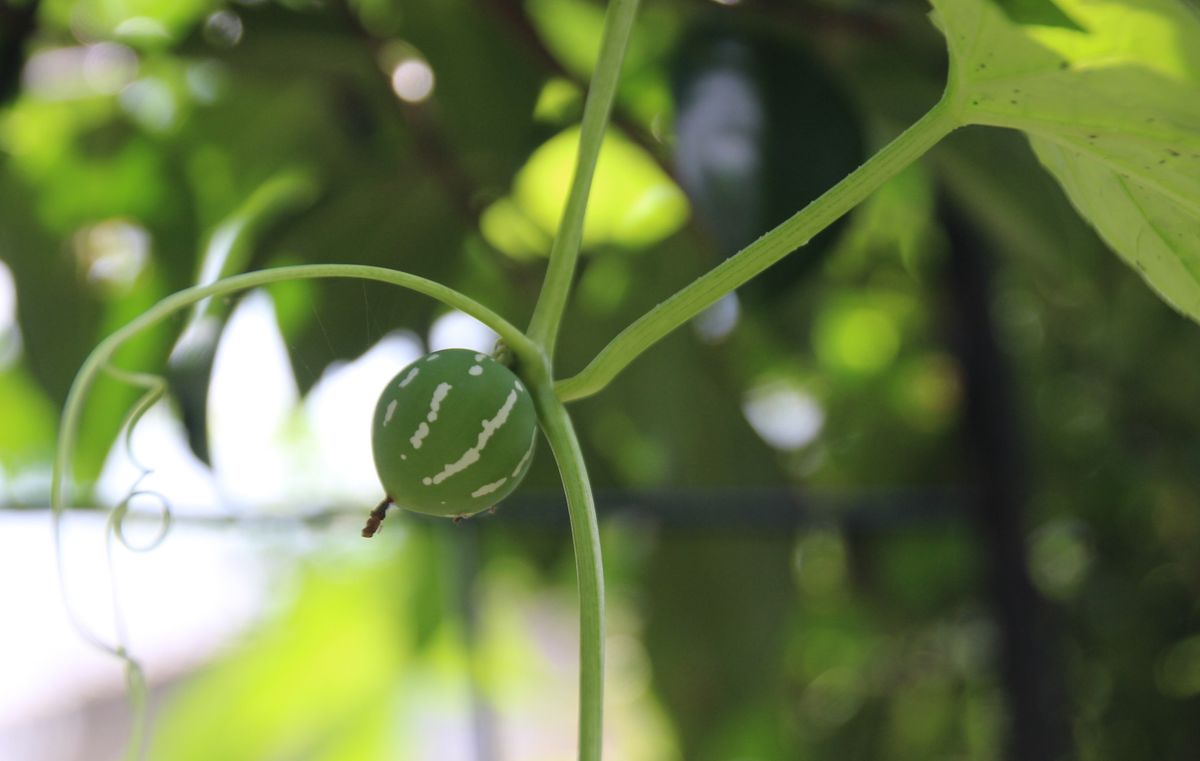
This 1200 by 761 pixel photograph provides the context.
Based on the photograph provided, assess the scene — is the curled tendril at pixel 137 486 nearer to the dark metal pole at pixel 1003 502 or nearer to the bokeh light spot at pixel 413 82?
the bokeh light spot at pixel 413 82

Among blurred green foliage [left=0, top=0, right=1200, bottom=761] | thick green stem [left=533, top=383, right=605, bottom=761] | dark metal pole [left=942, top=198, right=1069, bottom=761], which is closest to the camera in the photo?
thick green stem [left=533, top=383, right=605, bottom=761]

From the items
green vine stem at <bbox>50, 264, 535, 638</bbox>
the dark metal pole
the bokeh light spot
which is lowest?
the dark metal pole

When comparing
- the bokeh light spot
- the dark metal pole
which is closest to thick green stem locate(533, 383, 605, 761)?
the bokeh light spot

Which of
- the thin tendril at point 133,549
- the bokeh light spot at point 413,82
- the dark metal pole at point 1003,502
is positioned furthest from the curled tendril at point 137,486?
the dark metal pole at point 1003,502

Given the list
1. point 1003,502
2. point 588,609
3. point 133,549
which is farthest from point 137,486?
point 1003,502

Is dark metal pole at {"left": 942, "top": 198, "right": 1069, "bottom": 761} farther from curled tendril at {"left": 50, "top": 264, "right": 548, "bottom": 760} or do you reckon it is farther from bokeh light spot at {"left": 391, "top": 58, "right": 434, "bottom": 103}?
curled tendril at {"left": 50, "top": 264, "right": 548, "bottom": 760}

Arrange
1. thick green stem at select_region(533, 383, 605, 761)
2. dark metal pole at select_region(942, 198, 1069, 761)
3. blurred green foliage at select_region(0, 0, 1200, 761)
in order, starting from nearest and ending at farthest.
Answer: thick green stem at select_region(533, 383, 605, 761), blurred green foliage at select_region(0, 0, 1200, 761), dark metal pole at select_region(942, 198, 1069, 761)

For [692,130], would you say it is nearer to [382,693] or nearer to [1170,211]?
[1170,211]

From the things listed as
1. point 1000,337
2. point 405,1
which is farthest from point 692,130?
point 1000,337
